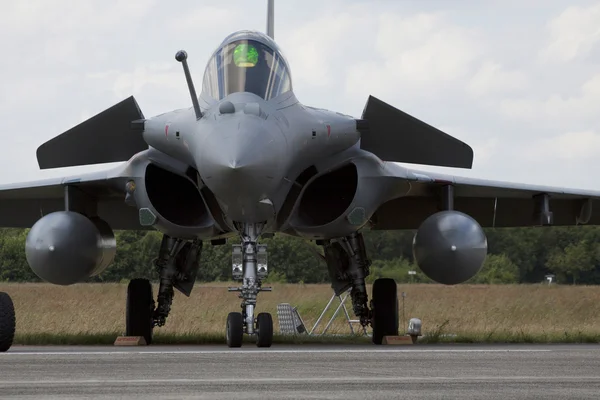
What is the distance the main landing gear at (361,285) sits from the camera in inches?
520

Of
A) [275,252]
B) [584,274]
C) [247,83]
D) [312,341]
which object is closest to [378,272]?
[275,252]

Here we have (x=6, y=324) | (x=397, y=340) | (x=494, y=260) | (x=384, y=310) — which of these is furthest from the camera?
(x=494, y=260)

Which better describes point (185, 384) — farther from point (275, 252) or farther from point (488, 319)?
point (275, 252)

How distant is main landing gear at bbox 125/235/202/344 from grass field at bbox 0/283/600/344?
36 cm

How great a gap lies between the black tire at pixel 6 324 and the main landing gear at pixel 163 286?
3292 mm

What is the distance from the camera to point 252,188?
32.5 ft

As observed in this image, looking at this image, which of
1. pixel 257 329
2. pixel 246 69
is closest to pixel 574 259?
pixel 246 69

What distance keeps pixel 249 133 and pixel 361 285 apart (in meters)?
4.12

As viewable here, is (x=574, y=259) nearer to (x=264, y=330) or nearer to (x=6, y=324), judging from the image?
(x=264, y=330)

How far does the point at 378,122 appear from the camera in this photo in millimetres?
12172

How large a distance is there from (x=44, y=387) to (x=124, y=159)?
7081 millimetres

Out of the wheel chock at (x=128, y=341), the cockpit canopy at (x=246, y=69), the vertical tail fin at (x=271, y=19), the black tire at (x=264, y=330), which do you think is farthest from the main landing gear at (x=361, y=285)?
the vertical tail fin at (x=271, y=19)

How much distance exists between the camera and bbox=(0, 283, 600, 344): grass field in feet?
48.6

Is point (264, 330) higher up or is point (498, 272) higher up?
point (498, 272)
